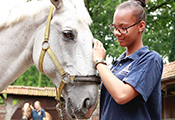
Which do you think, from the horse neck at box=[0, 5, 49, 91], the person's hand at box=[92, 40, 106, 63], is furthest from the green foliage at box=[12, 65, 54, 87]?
the person's hand at box=[92, 40, 106, 63]

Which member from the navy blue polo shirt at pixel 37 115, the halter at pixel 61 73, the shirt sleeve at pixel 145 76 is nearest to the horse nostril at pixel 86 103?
the halter at pixel 61 73

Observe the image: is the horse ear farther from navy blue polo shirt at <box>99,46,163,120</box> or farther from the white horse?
navy blue polo shirt at <box>99,46,163,120</box>

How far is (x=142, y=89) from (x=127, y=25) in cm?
49

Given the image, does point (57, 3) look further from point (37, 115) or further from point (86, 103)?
point (37, 115)

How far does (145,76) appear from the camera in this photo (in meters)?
1.60

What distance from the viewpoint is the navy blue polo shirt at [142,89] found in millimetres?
1595

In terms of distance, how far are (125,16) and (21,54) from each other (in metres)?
1.18

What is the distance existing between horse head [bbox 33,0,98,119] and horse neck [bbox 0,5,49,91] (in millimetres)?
86

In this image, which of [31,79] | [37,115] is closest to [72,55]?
[37,115]

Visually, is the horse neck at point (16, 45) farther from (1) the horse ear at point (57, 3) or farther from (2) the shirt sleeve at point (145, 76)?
(2) the shirt sleeve at point (145, 76)

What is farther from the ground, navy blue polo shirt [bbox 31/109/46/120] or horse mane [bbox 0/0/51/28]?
horse mane [bbox 0/0/51/28]

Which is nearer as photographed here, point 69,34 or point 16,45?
point 69,34

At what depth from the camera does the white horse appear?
2025 millimetres

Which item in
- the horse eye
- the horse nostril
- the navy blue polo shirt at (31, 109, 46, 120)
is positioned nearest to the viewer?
the horse nostril
